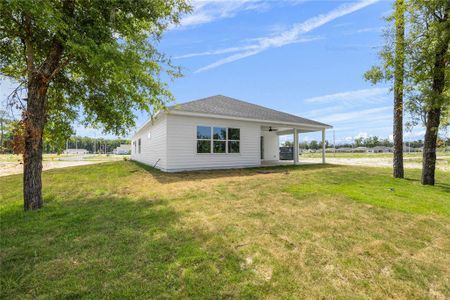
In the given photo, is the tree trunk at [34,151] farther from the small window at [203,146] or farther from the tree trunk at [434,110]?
the tree trunk at [434,110]

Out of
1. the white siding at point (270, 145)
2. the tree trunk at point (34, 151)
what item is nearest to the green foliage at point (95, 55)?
the tree trunk at point (34, 151)

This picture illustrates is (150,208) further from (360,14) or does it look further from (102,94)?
(360,14)

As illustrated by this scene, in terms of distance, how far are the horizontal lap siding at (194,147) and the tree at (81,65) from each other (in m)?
4.31

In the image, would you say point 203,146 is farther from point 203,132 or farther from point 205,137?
point 203,132

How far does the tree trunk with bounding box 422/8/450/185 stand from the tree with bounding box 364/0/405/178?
1089mm

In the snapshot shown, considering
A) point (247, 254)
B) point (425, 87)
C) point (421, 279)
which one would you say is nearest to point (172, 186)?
point (247, 254)

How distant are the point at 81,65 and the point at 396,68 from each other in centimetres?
1129

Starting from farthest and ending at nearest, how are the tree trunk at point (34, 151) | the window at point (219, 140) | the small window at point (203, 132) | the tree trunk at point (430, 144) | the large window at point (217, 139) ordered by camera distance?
the window at point (219, 140), the large window at point (217, 139), the small window at point (203, 132), the tree trunk at point (430, 144), the tree trunk at point (34, 151)

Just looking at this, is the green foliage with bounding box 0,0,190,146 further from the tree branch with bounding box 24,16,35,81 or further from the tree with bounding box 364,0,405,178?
the tree with bounding box 364,0,405,178

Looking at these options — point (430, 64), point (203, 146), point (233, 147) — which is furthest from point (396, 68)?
point (203, 146)

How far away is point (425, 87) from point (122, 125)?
11.2 m

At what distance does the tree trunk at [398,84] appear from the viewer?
941 centimetres

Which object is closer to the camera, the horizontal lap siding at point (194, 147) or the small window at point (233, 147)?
the horizontal lap siding at point (194, 147)

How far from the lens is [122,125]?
719cm
